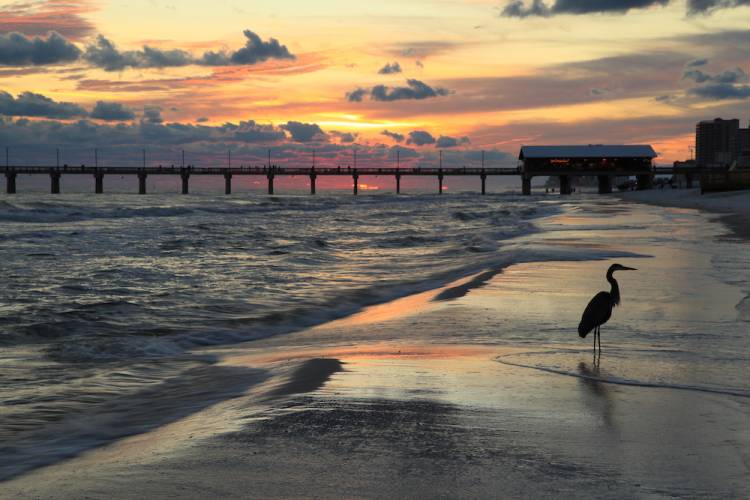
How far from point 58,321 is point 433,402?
7631mm

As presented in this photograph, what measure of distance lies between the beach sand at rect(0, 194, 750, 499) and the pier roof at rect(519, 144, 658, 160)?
123 meters

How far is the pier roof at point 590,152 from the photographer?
128m

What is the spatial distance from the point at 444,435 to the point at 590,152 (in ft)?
428

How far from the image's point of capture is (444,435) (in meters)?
5.54

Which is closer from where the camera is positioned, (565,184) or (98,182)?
(565,184)

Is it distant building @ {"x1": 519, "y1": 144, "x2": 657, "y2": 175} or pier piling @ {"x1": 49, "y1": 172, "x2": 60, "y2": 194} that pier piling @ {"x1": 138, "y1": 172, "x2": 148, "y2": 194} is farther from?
distant building @ {"x1": 519, "y1": 144, "x2": 657, "y2": 175}

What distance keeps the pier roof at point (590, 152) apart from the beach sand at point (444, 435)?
402 ft

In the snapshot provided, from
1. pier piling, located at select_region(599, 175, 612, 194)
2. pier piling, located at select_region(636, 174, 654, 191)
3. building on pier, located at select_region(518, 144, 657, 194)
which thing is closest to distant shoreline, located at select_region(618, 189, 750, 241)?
building on pier, located at select_region(518, 144, 657, 194)

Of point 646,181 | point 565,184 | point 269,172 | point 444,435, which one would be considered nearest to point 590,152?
point 565,184

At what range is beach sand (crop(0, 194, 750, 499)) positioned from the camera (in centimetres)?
457

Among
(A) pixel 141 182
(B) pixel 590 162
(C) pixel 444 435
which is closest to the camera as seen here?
(C) pixel 444 435

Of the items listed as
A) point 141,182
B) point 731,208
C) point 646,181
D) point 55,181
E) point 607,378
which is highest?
point 646,181

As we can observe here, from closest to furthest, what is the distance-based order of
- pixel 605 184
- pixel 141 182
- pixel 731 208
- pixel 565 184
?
pixel 731 208, pixel 605 184, pixel 565 184, pixel 141 182

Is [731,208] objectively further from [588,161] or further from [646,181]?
[646,181]
